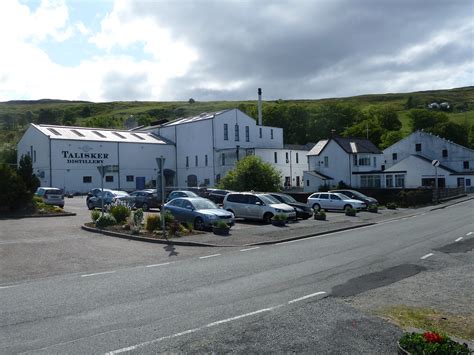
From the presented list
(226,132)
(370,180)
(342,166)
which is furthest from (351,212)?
(226,132)

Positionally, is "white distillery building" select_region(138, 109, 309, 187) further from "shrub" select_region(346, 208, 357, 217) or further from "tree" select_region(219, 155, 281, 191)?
"shrub" select_region(346, 208, 357, 217)

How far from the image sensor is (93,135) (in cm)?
6644

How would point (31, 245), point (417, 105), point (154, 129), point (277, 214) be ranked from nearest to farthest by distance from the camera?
point (31, 245), point (277, 214), point (154, 129), point (417, 105)

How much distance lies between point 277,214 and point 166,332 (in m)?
18.9

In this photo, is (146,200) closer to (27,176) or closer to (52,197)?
(52,197)

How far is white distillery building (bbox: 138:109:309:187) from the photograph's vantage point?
65.6 meters

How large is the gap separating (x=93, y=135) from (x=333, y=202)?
40.8 meters

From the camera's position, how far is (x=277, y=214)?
25672mm

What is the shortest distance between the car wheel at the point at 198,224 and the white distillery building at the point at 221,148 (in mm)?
39532

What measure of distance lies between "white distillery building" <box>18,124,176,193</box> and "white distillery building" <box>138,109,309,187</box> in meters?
2.77

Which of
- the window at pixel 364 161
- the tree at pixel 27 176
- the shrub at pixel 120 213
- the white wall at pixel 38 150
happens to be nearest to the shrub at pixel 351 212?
the shrub at pixel 120 213

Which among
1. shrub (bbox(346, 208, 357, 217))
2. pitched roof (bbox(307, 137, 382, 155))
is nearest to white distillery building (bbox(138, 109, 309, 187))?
pitched roof (bbox(307, 137, 382, 155))

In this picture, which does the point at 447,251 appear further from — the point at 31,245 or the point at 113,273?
the point at 31,245

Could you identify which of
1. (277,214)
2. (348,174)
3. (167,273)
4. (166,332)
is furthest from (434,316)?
(348,174)
